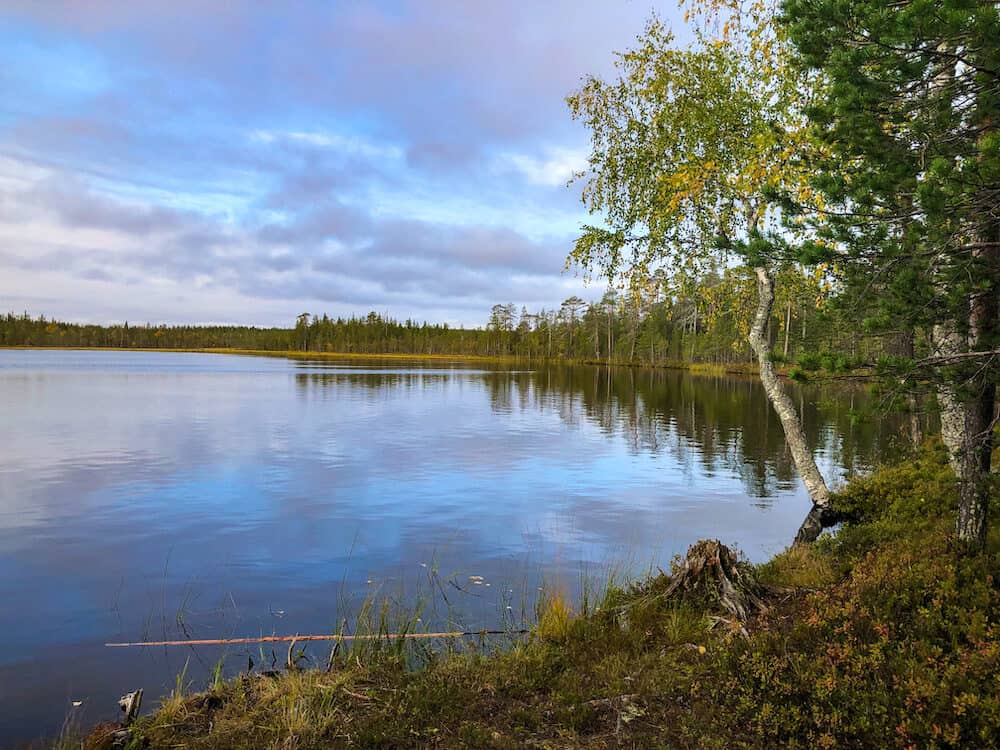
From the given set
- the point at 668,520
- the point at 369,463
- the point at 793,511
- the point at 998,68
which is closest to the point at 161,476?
the point at 369,463

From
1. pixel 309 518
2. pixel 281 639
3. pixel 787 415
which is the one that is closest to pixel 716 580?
pixel 281 639

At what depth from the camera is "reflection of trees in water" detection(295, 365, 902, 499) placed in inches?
978

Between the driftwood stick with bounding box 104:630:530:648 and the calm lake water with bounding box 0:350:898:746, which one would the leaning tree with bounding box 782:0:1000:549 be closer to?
the calm lake water with bounding box 0:350:898:746

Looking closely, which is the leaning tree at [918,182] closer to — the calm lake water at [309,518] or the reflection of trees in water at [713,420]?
the reflection of trees in water at [713,420]

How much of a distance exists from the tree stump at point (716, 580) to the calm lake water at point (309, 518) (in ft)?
8.87

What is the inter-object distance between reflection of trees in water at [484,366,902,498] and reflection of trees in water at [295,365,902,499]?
0.04 meters

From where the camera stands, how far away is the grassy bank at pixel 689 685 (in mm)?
5941

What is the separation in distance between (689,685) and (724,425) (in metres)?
33.0

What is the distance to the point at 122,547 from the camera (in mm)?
14398

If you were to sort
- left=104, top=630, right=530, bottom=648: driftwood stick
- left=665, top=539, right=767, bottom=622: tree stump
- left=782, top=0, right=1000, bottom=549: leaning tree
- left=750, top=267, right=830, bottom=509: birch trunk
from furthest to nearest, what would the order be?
left=750, top=267, right=830, bottom=509: birch trunk → left=104, top=630, right=530, bottom=648: driftwood stick → left=665, top=539, right=767, bottom=622: tree stump → left=782, top=0, right=1000, bottom=549: leaning tree

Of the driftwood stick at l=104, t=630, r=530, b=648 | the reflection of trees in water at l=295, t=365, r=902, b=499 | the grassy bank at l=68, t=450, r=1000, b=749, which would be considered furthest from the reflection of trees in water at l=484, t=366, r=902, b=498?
the driftwood stick at l=104, t=630, r=530, b=648

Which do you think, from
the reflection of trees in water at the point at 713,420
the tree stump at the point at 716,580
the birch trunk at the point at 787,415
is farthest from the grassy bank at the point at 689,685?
the birch trunk at the point at 787,415

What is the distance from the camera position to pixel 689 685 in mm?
7047

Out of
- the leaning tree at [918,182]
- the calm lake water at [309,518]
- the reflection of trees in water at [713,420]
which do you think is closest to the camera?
the leaning tree at [918,182]
